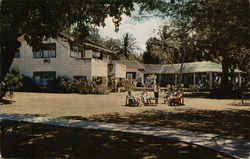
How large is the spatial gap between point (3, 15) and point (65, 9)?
2116 millimetres

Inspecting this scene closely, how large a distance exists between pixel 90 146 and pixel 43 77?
30.1 meters

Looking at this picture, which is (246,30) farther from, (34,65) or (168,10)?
(34,65)

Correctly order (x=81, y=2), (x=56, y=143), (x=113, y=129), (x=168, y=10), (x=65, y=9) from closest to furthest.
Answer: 1. (x=56, y=143)
2. (x=65, y=9)
3. (x=81, y=2)
4. (x=113, y=129)
5. (x=168, y=10)

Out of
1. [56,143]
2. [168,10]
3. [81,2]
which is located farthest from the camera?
[168,10]

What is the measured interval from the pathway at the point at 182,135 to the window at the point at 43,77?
23.1m

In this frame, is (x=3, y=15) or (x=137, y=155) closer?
(x=137, y=155)

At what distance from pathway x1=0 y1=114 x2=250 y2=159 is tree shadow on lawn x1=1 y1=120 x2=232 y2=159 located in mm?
473

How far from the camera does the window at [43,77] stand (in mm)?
36094

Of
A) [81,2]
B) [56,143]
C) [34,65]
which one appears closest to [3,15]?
[81,2]

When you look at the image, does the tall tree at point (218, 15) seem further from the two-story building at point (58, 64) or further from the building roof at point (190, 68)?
the building roof at point (190, 68)

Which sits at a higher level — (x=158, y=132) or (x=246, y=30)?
(x=246, y=30)

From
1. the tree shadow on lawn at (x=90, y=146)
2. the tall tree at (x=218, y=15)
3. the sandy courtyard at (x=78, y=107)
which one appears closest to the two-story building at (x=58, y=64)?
the sandy courtyard at (x=78, y=107)

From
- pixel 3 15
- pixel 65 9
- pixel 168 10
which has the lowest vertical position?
pixel 3 15

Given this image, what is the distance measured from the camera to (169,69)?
198 feet
